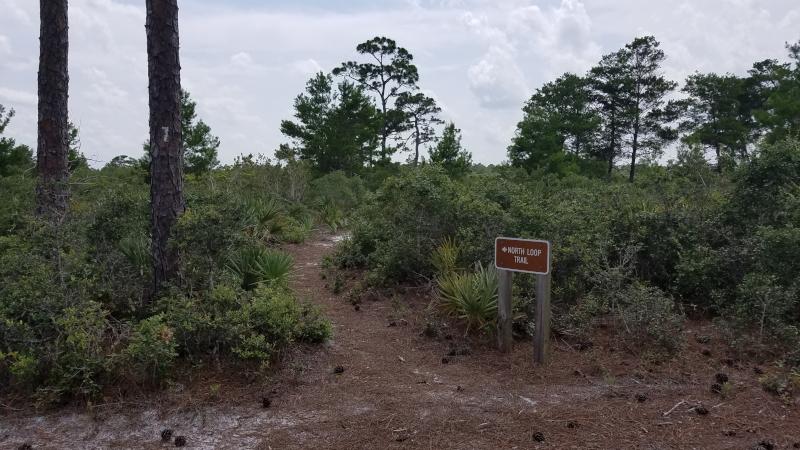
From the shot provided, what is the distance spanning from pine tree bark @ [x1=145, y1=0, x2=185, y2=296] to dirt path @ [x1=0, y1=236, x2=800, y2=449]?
5.63 feet

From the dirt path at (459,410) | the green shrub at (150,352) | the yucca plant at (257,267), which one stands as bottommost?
the dirt path at (459,410)

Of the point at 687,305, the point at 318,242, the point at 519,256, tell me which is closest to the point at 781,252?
the point at 687,305

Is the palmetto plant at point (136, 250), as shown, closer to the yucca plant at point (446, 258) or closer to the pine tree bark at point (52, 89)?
the pine tree bark at point (52, 89)

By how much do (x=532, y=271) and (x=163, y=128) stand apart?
377 cm

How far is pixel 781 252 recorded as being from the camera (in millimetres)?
6152

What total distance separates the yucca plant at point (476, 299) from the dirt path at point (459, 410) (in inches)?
17.5

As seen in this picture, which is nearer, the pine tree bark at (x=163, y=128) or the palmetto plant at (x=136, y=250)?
the pine tree bark at (x=163, y=128)

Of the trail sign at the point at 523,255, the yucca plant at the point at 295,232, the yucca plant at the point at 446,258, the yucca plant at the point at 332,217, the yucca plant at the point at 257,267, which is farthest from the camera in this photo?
the yucca plant at the point at 332,217

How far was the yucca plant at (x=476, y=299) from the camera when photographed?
6.05 metres

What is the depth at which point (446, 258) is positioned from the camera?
7.30m

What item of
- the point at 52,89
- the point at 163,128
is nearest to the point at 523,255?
the point at 163,128

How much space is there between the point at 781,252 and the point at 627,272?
1556 millimetres

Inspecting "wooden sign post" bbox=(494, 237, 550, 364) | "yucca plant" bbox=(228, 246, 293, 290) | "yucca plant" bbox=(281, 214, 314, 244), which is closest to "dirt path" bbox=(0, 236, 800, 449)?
"wooden sign post" bbox=(494, 237, 550, 364)

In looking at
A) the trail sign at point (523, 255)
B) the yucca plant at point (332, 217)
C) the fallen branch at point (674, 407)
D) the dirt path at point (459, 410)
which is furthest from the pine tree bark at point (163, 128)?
the yucca plant at point (332, 217)
